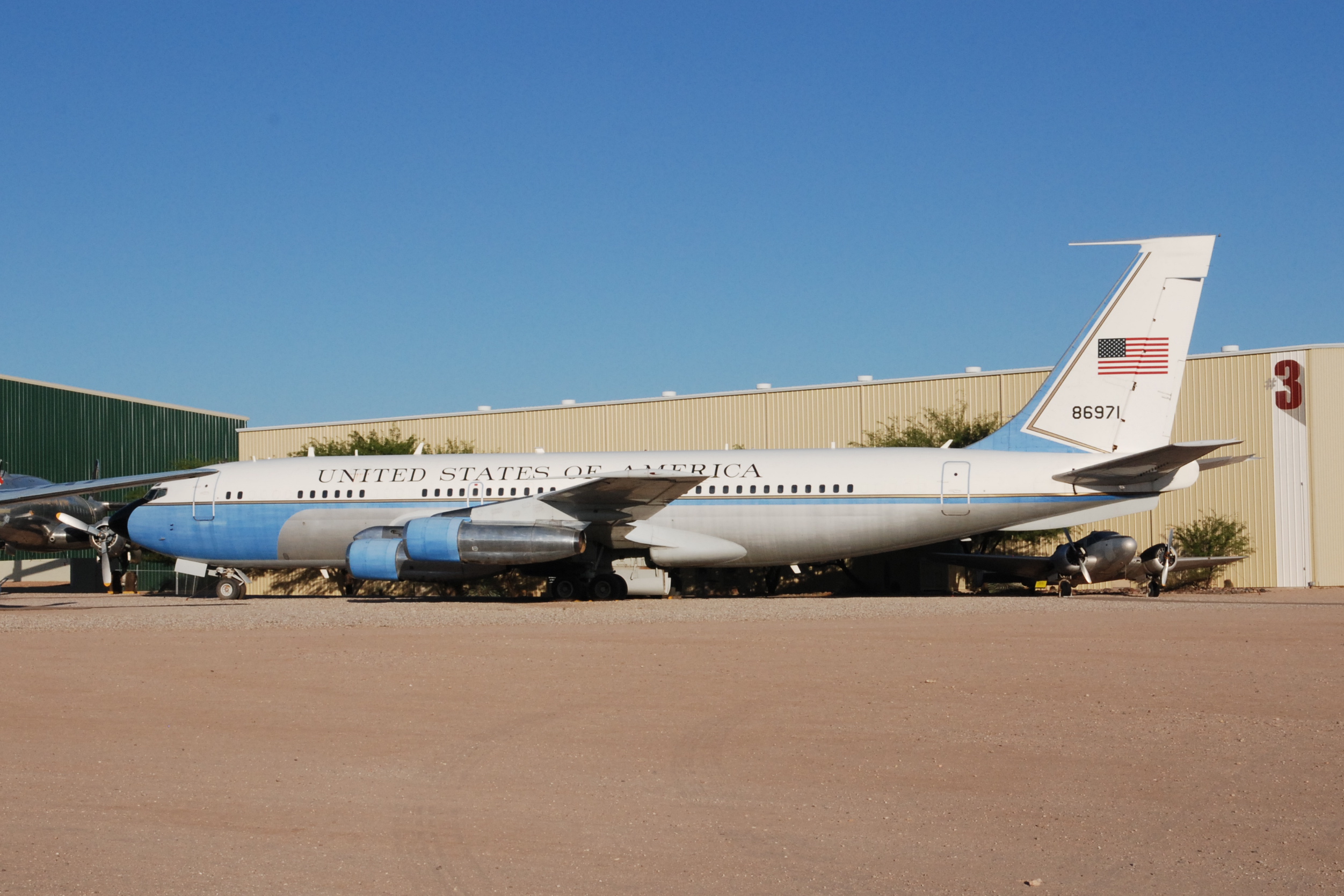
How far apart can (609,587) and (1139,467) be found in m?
10.9

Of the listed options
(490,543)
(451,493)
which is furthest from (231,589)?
(490,543)

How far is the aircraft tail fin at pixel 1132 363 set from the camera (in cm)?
2248

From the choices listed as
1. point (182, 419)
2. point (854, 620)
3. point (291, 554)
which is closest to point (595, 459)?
point (291, 554)

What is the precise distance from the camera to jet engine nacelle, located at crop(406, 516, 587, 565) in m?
22.4

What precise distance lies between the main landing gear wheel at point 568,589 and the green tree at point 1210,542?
49.5ft

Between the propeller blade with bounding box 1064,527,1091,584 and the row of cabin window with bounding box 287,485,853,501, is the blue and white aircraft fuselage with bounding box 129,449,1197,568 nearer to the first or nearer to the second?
the row of cabin window with bounding box 287,485,853,501

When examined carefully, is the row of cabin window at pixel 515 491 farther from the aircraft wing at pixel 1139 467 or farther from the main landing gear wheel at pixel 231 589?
the aircraft wing at pixel 1139 467

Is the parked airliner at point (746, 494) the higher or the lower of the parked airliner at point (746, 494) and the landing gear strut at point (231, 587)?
the higher

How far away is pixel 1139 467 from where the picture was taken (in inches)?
843

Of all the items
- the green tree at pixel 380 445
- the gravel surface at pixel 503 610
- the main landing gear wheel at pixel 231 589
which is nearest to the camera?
the gravel surface at pixel 503 610

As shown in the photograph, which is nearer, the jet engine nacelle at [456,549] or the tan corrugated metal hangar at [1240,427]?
the jet engine nacelle at [456,549]

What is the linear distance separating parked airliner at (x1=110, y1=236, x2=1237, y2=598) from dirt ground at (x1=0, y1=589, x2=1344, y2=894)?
830 cm

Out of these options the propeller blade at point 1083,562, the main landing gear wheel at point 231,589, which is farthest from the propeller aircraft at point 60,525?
the propeller blade at point 1083,562

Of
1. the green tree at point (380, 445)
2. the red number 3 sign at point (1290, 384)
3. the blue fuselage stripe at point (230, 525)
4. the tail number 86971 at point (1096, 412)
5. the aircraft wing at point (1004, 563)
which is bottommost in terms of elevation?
the aircraft wing at point (1004, 563)
